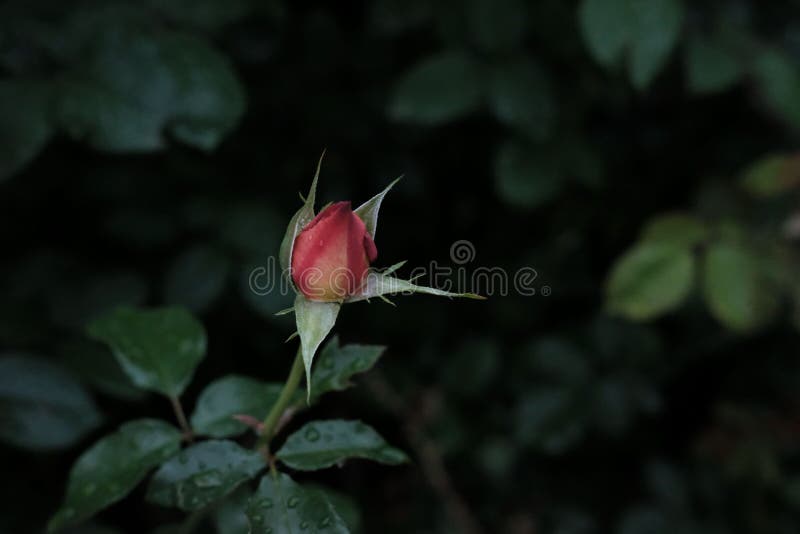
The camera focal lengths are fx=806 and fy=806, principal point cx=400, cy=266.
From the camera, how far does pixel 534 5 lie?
1806 mm

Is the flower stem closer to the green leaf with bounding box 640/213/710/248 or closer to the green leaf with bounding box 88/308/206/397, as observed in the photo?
the green leaf with bounding box 88/308/206/397

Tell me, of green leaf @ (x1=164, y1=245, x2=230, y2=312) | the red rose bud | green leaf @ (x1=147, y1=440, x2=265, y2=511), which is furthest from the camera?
green leaf @ (x1=164, y1=245, x2=230, y2=312)

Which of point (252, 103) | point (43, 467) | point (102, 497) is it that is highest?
point (252, 103)

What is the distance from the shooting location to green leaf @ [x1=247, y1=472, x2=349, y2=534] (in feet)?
2.65

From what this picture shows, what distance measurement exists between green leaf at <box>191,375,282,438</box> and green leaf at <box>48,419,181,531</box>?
0.04 metres

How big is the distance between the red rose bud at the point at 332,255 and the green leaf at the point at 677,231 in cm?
113

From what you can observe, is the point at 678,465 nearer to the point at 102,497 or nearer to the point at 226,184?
the point at 226,184

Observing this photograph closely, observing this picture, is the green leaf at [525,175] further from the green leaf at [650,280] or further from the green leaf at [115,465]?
the green leaf at [115,465]

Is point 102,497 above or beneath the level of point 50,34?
beneath

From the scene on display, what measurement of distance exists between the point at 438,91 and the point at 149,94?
2.01ft

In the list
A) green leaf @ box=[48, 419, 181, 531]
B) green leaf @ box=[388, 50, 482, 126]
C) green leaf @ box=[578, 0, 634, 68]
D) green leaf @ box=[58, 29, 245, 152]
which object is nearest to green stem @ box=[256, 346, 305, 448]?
green leaf @ box=[48, 419, 181, 531]

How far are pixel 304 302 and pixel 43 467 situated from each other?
1075mm

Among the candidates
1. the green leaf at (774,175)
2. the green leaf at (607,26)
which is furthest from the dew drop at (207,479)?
the green leaf at (774,175)

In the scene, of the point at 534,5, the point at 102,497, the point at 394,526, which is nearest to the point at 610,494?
the point at 394,526
